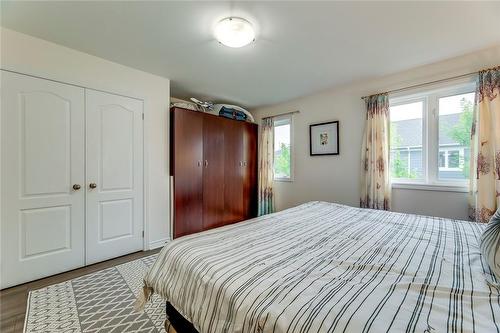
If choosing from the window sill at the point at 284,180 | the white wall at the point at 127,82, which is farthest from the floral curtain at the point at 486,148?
the white wall at the point at 127,82

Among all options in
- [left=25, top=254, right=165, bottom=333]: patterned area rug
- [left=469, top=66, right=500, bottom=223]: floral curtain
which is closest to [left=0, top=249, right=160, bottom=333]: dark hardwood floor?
[left=25, top=254, right=165, bottom=333]: patterned area rug

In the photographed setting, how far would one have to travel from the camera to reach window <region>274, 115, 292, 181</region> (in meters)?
4.09

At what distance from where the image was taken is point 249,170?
4.31 metres

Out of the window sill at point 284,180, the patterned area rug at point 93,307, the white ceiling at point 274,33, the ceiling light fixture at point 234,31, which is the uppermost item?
the white ceiling at point 274,33

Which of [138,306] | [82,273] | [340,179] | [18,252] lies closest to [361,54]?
[340,179]

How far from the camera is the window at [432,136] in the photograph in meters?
2.43

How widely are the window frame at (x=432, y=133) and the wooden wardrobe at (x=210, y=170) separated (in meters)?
2.57

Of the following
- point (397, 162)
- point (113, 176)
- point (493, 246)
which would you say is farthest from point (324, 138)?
point (113, 176)

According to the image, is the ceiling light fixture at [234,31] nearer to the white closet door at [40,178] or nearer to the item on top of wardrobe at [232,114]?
the white closet door at [40,178]

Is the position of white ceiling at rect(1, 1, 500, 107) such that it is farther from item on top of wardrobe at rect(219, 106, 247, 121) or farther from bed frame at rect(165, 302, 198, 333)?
bed frame at rect(165, 302, 198, 333)

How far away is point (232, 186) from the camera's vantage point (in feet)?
12.9

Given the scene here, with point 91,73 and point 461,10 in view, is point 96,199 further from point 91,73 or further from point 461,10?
point 461,10

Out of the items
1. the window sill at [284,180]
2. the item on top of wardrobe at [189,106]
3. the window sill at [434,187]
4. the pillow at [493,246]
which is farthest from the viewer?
the window sill at [284,180]

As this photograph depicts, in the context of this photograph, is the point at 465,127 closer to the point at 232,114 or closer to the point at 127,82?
the point at 232,114
